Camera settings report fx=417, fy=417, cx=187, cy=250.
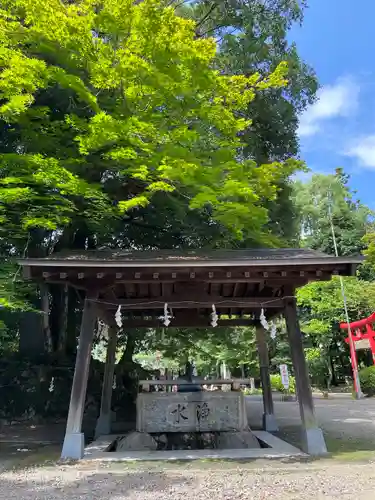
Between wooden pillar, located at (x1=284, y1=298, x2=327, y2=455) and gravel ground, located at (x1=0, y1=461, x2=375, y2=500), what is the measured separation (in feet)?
2.03

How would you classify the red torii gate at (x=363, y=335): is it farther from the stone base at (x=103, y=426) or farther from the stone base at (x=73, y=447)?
the stone base at (x=73, y=447)

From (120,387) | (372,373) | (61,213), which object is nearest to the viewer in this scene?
(61,213)

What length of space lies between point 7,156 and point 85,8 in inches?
136

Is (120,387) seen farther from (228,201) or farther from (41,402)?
(228,201)

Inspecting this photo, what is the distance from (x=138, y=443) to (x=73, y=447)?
2.13 meters

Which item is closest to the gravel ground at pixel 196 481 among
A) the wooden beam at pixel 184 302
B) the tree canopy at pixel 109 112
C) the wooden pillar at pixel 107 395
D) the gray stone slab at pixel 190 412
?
the gray stone slab at pixel 190 412

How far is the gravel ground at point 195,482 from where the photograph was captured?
4832mm

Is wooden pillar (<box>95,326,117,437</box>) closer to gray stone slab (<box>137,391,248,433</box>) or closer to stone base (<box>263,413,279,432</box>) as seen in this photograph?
gray stone slab (<box>137,391,248,433</box>)

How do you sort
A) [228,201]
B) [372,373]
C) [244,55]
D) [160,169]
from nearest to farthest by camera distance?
[160,169], [228,201], [244,55], [372,373]

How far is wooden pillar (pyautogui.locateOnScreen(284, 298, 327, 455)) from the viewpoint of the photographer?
7098 mm

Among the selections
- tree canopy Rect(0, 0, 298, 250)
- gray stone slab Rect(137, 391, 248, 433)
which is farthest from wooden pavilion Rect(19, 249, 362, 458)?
gray stone slab Rect(137, 391, 248, 433)

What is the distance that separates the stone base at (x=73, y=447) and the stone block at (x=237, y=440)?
128 inches

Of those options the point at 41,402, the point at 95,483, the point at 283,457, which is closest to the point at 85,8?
the point at 95,483

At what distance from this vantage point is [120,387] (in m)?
15.2
